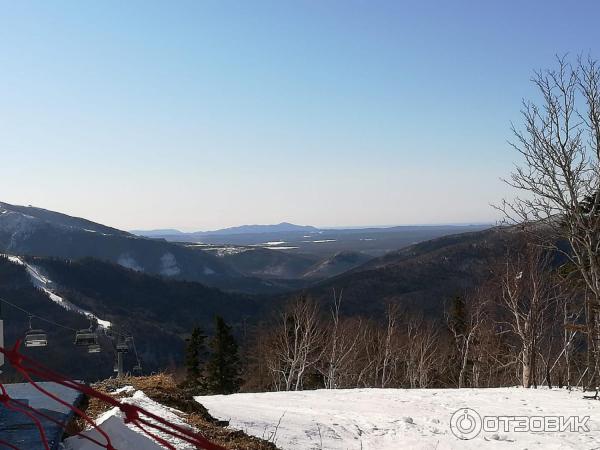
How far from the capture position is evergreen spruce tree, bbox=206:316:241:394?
40.3 meters

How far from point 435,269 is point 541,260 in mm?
113576

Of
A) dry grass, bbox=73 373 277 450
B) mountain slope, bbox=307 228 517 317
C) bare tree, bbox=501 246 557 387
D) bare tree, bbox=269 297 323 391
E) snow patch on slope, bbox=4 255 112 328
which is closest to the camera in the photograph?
dry grass, bbox=73 373 277 450

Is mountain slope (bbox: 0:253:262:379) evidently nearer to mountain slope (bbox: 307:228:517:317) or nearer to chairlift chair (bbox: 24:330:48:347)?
mountain slope (bbox: 307:228:517:317)

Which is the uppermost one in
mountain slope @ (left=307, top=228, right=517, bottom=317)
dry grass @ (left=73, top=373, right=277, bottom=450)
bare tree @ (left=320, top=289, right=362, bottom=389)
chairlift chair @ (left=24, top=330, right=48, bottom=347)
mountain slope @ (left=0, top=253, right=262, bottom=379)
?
chairlift chair @ (left=24, top=330, right=48, bottom=347)

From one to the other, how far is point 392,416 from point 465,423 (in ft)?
4.38

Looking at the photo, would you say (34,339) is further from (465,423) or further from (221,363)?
(221,363)

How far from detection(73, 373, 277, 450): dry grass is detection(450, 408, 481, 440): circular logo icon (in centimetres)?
424

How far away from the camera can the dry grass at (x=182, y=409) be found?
596cm

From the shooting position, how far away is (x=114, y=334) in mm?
18078

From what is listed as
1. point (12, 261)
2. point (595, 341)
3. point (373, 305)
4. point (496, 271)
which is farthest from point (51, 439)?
point (12, 261)

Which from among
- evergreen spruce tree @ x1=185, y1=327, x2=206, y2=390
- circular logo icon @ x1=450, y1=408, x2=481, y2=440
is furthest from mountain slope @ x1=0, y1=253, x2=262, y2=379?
circular logo icon @ x1=450, y1=408, x2=481, y2=440

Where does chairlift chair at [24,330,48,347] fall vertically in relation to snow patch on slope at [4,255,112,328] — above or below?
above

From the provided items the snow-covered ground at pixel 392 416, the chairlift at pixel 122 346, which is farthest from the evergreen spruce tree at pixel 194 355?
the snow-covered ground at pixel 392 416

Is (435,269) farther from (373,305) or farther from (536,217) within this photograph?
(536,217)
